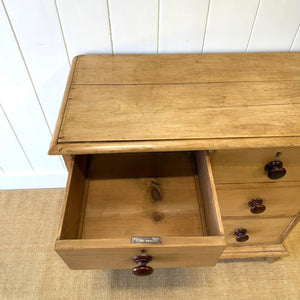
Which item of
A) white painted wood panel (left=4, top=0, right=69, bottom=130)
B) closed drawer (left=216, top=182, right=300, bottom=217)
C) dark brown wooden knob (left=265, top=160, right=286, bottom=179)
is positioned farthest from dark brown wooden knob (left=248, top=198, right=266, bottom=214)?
white painted wood panel (left=4, top=0, right=69, bottom=130)

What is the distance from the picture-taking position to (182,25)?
0.83 meters

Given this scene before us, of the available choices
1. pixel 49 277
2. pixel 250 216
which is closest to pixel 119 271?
pixel 49 277

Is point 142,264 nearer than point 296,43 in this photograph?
Yes

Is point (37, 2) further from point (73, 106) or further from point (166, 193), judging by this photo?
point (166, 193)

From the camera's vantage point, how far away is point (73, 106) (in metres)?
0.68

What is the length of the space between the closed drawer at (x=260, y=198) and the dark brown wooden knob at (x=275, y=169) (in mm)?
81

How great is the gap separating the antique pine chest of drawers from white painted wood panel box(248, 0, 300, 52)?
0.17 feet

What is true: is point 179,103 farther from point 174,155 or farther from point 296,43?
point 296,43

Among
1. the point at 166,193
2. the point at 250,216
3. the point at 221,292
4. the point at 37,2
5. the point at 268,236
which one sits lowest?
the point at 221,292

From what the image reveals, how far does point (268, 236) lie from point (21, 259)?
3.40ft

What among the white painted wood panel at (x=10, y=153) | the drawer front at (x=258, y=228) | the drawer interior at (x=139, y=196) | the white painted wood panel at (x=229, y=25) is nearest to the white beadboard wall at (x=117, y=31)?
the white painted wood panel at (x=229, y=25)

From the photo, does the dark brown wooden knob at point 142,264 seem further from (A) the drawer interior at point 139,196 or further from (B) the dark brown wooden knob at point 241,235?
(B) the dark brown wooden knob at point 241,235

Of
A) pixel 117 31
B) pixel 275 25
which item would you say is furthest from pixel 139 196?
pixel 275 25

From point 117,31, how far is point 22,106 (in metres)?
0.49
